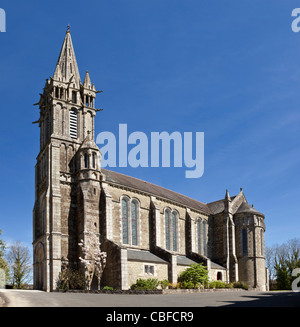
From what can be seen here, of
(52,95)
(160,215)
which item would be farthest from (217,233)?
(52,95)

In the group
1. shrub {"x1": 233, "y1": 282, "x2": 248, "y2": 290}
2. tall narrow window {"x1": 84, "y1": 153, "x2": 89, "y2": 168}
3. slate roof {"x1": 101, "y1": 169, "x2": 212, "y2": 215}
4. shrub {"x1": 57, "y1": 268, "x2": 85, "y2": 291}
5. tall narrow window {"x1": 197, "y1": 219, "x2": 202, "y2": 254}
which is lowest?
shrub {"x1": 233, "y1": 282, "x2": 248, "y2": 290}

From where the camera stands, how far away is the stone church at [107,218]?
43094 mm

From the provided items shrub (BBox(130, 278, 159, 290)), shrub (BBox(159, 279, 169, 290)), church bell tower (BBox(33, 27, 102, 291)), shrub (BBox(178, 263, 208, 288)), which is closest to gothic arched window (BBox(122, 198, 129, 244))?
church bell tower (BBox(33, 27, 102, 291))

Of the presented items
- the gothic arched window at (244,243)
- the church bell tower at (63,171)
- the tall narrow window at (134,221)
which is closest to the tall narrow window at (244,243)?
the gothic arched window at (244,243)

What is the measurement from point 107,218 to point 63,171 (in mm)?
7223

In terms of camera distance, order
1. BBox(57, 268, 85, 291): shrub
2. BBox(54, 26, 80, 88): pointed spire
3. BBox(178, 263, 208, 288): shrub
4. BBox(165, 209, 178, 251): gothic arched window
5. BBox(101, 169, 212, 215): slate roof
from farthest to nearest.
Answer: BBox(165, 209, 178, 251): gothic arched window, BBox(54, 26, 80, 88): pointed spire, BBox(101, 169, 212, 215): slate roof, BBox(178, 263, 208, 288): shrub, BBox(57, 268, 85, 291): shrub

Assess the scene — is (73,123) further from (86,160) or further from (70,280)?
(70,280)

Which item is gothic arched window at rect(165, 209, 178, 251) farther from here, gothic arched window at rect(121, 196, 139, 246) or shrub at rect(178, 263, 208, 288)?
shrub at rect(178, 263, 208, 288)

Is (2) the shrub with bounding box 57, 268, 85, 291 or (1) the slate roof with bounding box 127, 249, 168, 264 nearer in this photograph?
(2) the shrub with bounding box 57, 268, 85, 291

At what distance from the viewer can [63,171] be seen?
4591 centimetres

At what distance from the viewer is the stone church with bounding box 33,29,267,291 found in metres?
43.1
